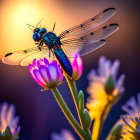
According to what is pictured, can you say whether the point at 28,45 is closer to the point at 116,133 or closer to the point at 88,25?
the point at 88,25

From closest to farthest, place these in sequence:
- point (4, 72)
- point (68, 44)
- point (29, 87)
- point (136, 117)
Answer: point (136, 117) < point (68, 44) < point (29, 87) < point (4, 72)

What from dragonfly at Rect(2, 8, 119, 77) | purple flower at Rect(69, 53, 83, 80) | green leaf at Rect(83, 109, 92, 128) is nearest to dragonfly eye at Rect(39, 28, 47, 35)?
dragonfly at Rect(2, 8, 119, 77)

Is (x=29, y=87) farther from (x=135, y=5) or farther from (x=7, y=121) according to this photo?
(x=135, y=5)

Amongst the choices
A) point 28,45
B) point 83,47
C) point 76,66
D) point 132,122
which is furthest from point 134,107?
point 28,45

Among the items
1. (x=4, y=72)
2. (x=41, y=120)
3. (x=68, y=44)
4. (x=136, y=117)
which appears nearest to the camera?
(x=136, y=117)

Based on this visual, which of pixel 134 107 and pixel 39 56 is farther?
pixel 39 56

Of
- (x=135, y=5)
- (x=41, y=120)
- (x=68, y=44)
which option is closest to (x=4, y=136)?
(x=68, y=44)
